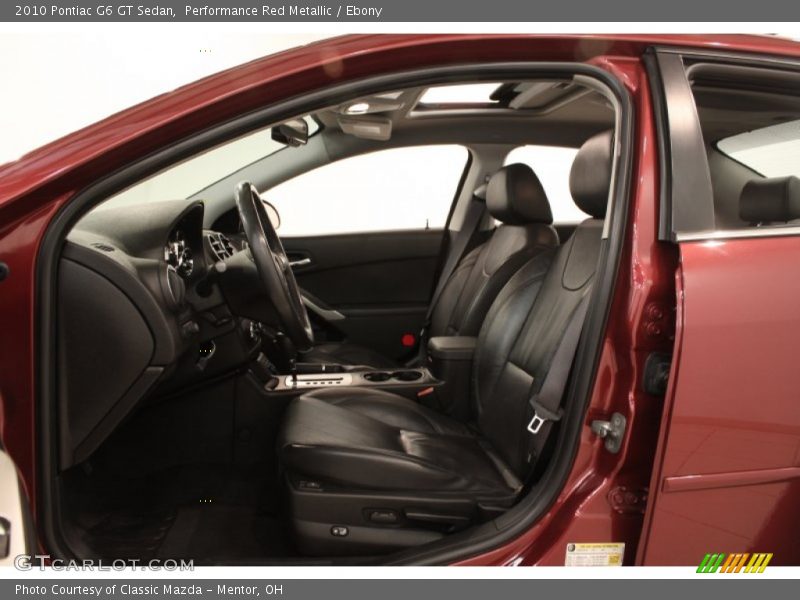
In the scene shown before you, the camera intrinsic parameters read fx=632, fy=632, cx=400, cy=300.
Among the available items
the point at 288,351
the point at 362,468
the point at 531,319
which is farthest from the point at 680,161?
the point at 288,351

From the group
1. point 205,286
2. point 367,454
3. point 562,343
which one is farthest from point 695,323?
point 205,286

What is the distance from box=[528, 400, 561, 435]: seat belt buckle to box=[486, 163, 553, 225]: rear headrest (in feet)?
3.24

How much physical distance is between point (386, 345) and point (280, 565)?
176 cm

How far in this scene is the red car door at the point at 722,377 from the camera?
1046 millimetres

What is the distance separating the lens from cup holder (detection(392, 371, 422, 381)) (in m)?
2.22

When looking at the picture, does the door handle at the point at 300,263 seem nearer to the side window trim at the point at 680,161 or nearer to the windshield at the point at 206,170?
the windshield at the point at 206,170

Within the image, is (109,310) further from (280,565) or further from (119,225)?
(280,565)

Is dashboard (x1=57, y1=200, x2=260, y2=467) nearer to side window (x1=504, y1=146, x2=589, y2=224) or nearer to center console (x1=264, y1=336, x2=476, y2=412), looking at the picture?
center console (x1=264, y1=336, x2=476, y2=412)

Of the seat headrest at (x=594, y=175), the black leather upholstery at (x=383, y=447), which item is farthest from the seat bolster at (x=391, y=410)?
the seat headrest at (x=594, y=175)

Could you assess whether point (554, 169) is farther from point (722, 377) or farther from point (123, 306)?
point (123, 306)

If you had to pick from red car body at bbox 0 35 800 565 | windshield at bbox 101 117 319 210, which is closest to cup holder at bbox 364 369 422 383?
red car body at bbox 0 35 800 565

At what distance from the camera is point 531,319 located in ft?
5.76

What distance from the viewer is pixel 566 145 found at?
2947 mm

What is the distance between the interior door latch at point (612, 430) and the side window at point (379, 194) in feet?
6.53
